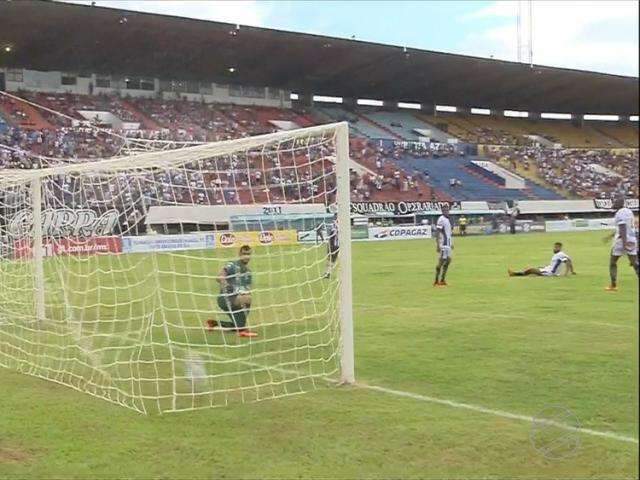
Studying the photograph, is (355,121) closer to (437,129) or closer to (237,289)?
(437,129)

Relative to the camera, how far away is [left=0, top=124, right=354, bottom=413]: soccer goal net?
8070 millimetres

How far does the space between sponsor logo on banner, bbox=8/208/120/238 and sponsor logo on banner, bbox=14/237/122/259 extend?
Result: 120mm

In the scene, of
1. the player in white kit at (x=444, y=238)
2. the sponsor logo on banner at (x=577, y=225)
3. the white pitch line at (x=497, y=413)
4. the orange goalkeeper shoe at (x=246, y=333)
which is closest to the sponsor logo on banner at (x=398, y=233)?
the sponsor logo on banner at (x=577, y=225)

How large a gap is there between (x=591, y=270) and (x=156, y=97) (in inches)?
1325

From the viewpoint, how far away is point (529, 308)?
1326cm

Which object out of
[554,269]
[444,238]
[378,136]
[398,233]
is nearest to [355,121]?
[378,136]

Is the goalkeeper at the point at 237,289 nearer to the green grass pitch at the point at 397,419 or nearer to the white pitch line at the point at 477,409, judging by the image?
the green grass pitch at the point at 397,419

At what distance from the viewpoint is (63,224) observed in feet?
45.5

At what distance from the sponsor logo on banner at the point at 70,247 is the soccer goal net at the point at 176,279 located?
4 centimetres

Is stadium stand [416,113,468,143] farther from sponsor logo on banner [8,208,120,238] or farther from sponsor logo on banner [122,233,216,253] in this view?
sponsor logo on banner [122,233,216,253]

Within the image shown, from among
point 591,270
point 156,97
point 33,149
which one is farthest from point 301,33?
point 591,270

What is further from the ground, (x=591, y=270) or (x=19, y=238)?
(x=19, y=238)

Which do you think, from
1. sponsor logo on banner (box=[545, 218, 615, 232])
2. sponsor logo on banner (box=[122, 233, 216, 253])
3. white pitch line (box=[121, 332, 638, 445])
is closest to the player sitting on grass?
sponsor logo on banner (box=[122, 233, 216, 253])

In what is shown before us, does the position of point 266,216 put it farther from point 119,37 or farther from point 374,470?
point 119,37
